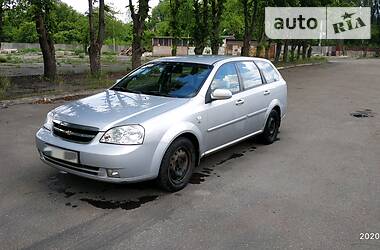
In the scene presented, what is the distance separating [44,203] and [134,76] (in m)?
2.44

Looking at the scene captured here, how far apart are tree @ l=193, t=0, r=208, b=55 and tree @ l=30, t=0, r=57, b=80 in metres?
7.59

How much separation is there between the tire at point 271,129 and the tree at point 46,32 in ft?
27.7

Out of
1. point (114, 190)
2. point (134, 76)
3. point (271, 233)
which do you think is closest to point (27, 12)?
point (134, 76)

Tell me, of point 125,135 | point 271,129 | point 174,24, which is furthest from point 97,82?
point 125,135

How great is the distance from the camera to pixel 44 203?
4.24 meters

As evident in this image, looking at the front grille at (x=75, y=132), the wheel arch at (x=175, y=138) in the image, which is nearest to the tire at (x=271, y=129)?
the wheel arch at (x=175, y=138)

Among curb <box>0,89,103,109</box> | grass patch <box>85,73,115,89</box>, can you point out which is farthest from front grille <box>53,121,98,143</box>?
grass patch <box>85,73,115,89</box>

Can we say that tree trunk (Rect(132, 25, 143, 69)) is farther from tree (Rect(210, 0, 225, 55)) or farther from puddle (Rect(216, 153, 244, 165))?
puddle (Rect(216, 153, 244, 165))

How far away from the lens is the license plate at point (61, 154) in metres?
4.21

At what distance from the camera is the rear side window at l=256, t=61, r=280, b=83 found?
22.1 ft

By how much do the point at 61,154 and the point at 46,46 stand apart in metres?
10.5

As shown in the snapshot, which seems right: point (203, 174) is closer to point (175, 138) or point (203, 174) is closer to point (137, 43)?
point (175, 138)

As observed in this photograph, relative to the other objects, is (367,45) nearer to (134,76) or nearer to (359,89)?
(359,89)

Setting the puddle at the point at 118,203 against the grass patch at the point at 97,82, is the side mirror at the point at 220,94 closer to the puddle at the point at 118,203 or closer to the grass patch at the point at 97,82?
the puddle at the point at 118,203
